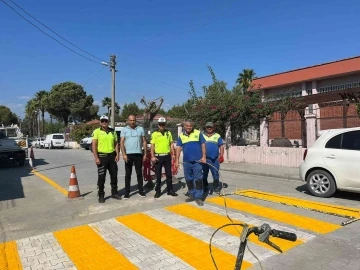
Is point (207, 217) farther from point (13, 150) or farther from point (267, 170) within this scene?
point (13, 150)

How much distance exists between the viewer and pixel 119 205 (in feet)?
23.1

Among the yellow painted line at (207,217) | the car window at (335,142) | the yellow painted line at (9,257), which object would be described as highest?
the car window at (335,142)

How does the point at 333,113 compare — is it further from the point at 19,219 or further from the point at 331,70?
the point at 19,219

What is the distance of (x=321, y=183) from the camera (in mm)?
7441

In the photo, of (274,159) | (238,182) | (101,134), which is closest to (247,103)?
(274,159)

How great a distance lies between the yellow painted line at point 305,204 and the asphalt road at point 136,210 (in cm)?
25

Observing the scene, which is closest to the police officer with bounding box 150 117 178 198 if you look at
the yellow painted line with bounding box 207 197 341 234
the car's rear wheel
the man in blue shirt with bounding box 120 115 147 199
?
the man in blue shirt with bounding box 120 115 147 199

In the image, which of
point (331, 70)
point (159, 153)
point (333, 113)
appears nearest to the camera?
point (159, 153)

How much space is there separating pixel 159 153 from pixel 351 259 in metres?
4.53

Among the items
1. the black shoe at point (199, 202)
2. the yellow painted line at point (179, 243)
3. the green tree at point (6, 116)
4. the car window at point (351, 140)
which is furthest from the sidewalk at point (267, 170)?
the green tree at point (6, 116)

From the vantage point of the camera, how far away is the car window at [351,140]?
22.9ft

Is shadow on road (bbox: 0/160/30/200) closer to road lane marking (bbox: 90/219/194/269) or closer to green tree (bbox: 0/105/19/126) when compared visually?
road lane marking (bbox: 90/219/194/269)

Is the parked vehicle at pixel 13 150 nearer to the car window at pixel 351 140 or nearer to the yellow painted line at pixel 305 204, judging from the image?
the yellow painted line at pixel 305 204

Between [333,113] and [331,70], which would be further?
[331,70]
